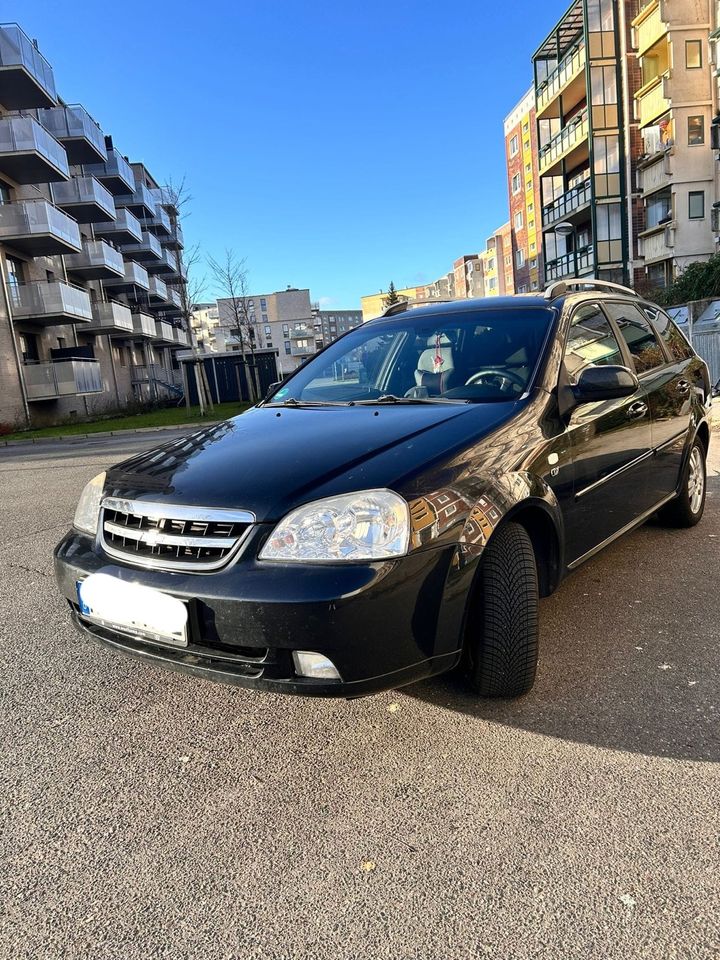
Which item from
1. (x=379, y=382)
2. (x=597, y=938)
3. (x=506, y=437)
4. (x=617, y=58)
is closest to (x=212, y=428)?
(x=379, y=382)

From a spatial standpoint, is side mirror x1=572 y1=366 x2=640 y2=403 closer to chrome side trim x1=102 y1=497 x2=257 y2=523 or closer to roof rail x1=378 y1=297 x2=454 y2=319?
roof rail x1=378 y1=297 x2=454 y2=319

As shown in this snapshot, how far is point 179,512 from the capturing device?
7.26 ft

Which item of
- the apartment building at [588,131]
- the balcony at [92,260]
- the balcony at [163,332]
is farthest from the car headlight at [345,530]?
the balcony at [163,332]

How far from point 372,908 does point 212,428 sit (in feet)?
7.27

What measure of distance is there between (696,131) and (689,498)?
105 feet

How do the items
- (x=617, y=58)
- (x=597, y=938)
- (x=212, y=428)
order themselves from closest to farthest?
(x=597, y=938)
(x=212, y=428)
(x=617, y=58)

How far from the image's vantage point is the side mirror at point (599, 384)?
2820mm

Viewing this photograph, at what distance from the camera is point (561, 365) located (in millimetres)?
2967

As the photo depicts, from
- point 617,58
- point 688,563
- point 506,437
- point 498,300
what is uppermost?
point 617,58

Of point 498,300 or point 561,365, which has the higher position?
point 498,300

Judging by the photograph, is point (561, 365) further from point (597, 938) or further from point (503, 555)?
point (597, 938)

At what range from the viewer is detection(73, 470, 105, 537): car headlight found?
2.60 m

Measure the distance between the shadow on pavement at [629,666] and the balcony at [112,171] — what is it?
42.0 m

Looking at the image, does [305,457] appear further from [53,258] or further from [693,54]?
[693,54]
